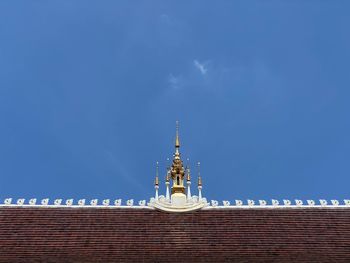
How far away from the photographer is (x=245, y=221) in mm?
25641

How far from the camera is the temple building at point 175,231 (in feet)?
72.8

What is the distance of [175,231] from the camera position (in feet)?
80.7

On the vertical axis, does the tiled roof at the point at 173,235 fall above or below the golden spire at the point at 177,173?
below

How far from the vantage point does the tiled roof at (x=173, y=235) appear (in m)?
22.1

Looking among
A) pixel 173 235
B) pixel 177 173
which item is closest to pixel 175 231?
pixel 173 235

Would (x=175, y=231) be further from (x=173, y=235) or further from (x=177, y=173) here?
(x=177, y=173)

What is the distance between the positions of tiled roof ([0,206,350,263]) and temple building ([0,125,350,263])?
0.04 meters

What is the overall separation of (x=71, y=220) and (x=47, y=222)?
1.15 meters

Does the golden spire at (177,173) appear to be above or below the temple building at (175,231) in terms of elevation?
above

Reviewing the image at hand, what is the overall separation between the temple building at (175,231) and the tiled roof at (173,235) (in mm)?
41

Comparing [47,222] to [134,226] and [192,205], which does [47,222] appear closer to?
[134,226]

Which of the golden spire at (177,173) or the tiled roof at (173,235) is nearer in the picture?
the tiled roof at (173,235)

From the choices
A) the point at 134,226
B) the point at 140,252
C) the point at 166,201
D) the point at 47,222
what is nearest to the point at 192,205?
the point at 166,201

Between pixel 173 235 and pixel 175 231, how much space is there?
1.55 ft
